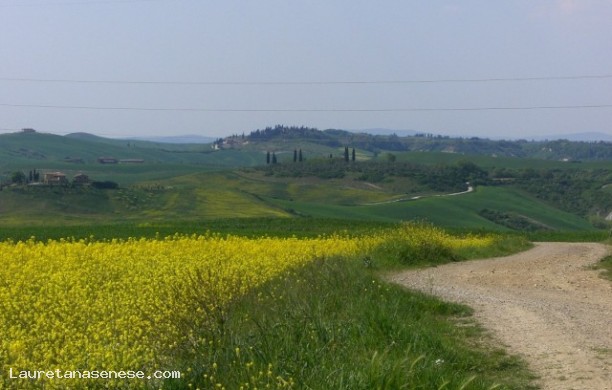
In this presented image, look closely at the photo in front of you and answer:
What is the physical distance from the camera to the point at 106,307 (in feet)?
34.0

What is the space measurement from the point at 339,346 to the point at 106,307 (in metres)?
3.24

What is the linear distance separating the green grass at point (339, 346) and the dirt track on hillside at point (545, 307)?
42 cm

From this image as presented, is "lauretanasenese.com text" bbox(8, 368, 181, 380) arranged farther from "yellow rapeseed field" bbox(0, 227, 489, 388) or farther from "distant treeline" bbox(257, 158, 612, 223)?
"distant treeline" bbox(257, 158, 612, 223)

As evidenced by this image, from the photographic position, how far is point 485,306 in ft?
46.3

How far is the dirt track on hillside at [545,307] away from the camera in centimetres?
939

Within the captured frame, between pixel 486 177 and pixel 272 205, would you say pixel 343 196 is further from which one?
pixel 486 177

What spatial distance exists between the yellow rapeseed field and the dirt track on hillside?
3408 millimetres

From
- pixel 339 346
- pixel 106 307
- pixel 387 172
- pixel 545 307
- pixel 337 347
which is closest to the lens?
pixel 337 347

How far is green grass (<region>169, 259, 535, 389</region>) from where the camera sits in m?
7.29

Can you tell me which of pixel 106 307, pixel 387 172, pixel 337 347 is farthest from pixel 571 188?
pixel 337 347

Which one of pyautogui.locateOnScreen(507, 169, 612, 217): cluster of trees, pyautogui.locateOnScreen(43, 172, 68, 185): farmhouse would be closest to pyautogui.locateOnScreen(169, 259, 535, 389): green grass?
pyautogui.locateOnScreen(43, 172, 68, 185): farmhouse

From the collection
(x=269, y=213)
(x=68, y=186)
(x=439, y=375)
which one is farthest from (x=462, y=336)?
(x=68, y=186)

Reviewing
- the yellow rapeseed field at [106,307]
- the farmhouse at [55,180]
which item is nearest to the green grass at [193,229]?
the yellow rapeseed field at [106,307]

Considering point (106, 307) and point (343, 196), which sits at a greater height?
point (106, 307)
